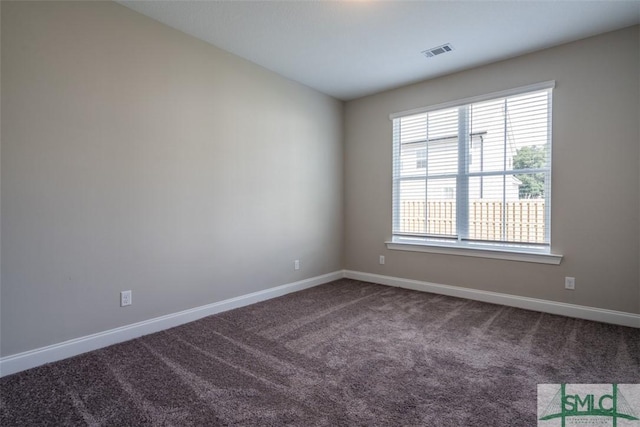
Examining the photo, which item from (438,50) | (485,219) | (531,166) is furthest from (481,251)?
(438,50)

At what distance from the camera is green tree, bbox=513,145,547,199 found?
10.9 feet

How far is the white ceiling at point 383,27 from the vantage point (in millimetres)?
A: 2586

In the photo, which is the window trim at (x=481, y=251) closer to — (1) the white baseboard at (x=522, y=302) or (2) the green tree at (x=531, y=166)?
(1) the white baseboard at (x=522, y=302)

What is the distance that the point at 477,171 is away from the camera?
375 cm

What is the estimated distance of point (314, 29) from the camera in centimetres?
292

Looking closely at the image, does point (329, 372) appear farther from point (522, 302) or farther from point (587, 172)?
point (587, 172)

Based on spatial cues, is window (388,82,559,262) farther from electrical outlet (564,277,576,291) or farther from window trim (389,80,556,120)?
electrical outlet (564,277,576,291)

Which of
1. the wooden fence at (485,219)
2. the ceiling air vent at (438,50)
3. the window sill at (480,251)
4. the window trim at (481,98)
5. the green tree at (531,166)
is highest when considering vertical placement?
the ceiling air vent at (438,50)

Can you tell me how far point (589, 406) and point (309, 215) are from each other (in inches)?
129

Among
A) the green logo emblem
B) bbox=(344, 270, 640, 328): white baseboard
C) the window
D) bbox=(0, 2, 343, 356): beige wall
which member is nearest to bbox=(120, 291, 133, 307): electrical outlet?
bbox=(0, 2, 343, 356): beige wall

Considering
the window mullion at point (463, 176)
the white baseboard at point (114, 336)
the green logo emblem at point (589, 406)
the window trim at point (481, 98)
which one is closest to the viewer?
the green logo emblem at point (589, 406)

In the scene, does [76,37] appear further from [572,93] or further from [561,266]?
[561,266]

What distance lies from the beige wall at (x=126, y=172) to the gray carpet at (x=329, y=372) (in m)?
0.43

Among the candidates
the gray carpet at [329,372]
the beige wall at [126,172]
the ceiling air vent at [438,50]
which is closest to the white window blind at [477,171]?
the ceiling air vent at [438,50]
